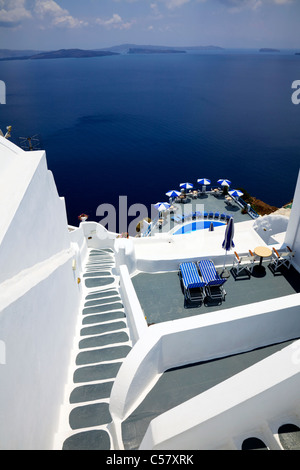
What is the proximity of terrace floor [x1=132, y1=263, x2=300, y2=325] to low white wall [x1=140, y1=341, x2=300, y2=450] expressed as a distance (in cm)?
497

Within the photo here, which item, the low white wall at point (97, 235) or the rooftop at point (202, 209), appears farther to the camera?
the rooftop at point (202, 209)

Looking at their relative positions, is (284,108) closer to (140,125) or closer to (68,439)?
(140,125)

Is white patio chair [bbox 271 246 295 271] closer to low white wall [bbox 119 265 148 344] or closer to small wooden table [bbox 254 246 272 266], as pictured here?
small wooden table [bbox 254 246 272 266]

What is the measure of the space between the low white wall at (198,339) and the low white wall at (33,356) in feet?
5.07

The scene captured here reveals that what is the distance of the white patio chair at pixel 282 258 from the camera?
1156cm

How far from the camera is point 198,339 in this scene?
745 centimetres

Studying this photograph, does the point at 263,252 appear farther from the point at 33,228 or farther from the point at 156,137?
the point at 156,137

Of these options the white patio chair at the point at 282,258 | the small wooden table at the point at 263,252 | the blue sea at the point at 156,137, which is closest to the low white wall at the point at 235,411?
the small wooden table at the point at 263,252

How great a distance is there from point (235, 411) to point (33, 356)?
12.1ft

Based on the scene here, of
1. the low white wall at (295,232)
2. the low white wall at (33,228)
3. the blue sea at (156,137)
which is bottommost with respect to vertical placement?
the blue sea at (156,137)

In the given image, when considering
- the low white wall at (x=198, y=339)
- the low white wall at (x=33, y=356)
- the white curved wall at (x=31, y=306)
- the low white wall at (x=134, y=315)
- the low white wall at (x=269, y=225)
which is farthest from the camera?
the low white wall at (x=269, y=225)

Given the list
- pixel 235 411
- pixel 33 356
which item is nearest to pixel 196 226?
pixel 33 356

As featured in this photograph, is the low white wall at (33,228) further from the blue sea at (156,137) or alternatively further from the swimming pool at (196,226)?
the blue sea at (156,137)

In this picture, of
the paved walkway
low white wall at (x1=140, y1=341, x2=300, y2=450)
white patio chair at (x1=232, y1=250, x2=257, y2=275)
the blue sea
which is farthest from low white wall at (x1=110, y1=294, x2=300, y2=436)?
the blue sea
